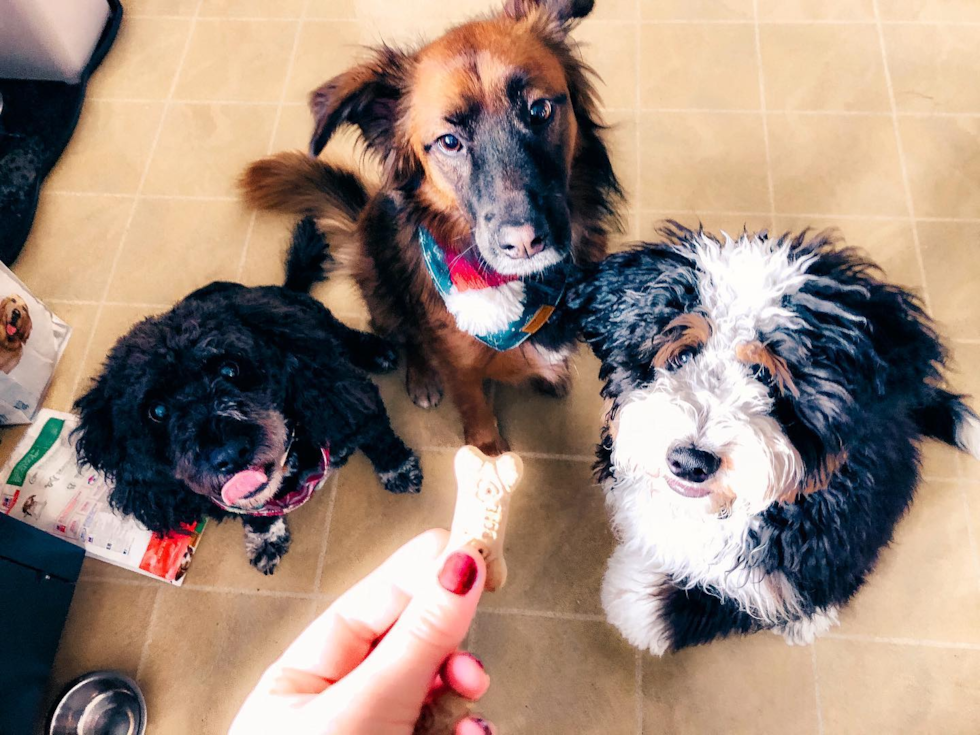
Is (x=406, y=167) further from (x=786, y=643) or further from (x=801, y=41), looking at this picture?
(x=801, y=41)

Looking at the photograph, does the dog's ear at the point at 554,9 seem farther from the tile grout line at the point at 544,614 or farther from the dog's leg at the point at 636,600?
the tile grout line at the point at 544,614

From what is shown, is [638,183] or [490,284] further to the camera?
[638,183]

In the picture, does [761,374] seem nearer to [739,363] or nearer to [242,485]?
[739,363]

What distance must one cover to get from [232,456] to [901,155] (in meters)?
2.56

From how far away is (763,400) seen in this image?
4.02 ft

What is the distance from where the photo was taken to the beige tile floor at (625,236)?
1919 millimetres

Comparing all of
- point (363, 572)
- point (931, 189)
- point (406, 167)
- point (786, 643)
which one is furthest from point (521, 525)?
point (931, 189)

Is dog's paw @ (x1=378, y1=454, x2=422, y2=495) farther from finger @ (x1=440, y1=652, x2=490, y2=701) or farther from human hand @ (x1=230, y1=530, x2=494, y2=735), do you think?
finger @ (x1=440, y1=652, x2=490, y2=701)

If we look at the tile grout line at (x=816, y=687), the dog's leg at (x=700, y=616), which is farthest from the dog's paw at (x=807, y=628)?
the dog's leg at (x=700, y=616)

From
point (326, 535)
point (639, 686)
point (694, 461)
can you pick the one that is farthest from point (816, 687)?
point (326, 535)

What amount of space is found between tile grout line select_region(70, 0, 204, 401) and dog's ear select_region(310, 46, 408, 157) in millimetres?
1464

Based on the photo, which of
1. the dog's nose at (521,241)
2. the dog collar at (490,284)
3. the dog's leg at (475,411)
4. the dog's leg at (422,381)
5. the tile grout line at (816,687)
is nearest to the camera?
the dog's nose at (521,241)

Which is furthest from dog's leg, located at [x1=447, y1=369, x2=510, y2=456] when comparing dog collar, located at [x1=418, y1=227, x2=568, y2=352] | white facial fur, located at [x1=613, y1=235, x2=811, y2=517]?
white facial fur, located at [x1=613, y1=235, x2=811, y2=517]

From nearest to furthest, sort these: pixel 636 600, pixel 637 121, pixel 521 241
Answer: pixel 521 241 → pixel 636 600 → pixel 637 121
